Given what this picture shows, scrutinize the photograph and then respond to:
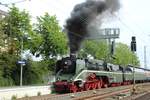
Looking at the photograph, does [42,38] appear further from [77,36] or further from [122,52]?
[122,52]

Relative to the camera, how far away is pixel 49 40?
50.9 meters

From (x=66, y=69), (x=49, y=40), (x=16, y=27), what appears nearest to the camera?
(x=66, y=69)

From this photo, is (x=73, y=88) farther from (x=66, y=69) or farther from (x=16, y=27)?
(x=16, y=27)

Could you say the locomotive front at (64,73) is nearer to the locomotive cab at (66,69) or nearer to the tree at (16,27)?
the locomotive cab at (66,69)

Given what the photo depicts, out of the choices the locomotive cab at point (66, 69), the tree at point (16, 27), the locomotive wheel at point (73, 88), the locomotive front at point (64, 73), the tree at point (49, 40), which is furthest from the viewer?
the tree at point (49, 40)

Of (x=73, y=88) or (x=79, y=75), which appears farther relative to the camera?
(x=79, y=75)

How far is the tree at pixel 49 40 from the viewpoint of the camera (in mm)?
50750

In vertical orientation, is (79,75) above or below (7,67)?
below

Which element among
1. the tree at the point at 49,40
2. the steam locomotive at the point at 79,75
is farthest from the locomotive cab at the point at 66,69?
the tree at the point at 49,40

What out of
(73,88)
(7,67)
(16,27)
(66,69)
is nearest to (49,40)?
(16,27)

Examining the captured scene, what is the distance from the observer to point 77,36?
3644 cm

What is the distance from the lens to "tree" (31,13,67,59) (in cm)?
5075

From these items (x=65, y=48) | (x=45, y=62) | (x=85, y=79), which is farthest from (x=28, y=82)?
(x=85, y=79)

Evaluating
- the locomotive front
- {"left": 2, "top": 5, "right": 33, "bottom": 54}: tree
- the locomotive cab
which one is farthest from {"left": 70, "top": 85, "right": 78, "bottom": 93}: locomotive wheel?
{"left": 2, "top": 5, "right": 33, "bottom": 54}: tree
